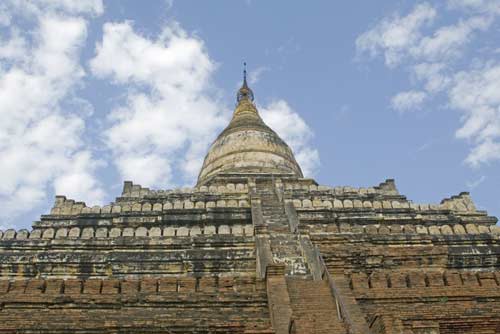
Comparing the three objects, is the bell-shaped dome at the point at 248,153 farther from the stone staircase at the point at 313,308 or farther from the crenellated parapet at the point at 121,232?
the stone staircase at the point at 313,308

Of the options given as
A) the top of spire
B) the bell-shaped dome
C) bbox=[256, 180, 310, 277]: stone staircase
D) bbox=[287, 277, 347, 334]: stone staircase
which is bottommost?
bbox=[287, 277, 347, 334]: stone staircase

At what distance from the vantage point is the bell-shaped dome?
23.2 m

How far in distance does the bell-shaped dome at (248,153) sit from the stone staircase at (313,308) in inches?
483

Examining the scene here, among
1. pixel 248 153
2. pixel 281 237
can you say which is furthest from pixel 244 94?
pixel 281 237

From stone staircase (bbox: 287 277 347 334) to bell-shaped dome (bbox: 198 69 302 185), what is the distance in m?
12.3

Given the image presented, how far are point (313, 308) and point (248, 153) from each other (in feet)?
48.9

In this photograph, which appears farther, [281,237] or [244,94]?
[244,94]

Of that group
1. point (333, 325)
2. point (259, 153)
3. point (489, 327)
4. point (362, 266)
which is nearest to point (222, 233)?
→ point (362, 266)

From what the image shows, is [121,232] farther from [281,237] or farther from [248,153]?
[248,153]

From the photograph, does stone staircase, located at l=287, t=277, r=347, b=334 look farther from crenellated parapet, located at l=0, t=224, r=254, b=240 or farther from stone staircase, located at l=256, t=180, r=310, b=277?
crenellated parapet, located at l=0, t=224, r=254, b=240

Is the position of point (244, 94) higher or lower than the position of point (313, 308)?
higher

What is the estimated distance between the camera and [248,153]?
2392 centimetres

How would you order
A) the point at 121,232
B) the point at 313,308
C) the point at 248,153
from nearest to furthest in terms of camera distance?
the point at 313,308 → the point at 121,232 → the point at 248,153

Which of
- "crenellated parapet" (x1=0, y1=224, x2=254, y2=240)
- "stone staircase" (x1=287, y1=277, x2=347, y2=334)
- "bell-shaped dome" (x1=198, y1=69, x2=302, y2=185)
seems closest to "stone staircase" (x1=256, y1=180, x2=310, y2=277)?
"crenellated parapet" (x1=0, y1=224, x2=254, y2=240)
